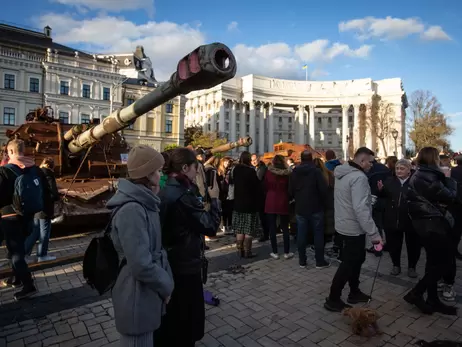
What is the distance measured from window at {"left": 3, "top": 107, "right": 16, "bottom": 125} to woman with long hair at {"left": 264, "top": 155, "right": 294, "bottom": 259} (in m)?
40.7

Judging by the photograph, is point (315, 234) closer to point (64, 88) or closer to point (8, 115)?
point (8, 115)

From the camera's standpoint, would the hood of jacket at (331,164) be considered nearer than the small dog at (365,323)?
No

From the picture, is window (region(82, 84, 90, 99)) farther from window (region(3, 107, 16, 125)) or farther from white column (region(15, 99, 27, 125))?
window (region(3, 107, 16, 125))

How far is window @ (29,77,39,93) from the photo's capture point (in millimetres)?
38875

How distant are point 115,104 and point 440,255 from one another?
4534 cm

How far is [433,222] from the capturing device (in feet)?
13.4

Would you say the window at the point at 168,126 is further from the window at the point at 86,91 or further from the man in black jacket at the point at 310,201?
the man in black jacket at the point at 310,201

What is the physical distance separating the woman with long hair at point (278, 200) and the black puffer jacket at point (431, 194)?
2.67m

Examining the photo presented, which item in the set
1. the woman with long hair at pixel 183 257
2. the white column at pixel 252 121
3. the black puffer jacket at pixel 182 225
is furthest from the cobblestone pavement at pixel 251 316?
the white column at pixel 252 121

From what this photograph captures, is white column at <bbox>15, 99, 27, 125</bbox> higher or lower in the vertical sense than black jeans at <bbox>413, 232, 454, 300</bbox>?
higher

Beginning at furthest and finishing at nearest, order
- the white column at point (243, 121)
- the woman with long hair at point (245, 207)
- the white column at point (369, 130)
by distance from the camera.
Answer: the white column at point (243, 121) < the white column at point (369, 130) < the woman with long hair at point (245, 207)

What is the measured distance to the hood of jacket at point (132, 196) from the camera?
2.19 metres

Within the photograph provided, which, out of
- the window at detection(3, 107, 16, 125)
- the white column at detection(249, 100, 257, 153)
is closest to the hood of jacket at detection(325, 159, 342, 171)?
the window at detection(3, 107, 16, 125)

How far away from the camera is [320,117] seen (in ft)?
304
